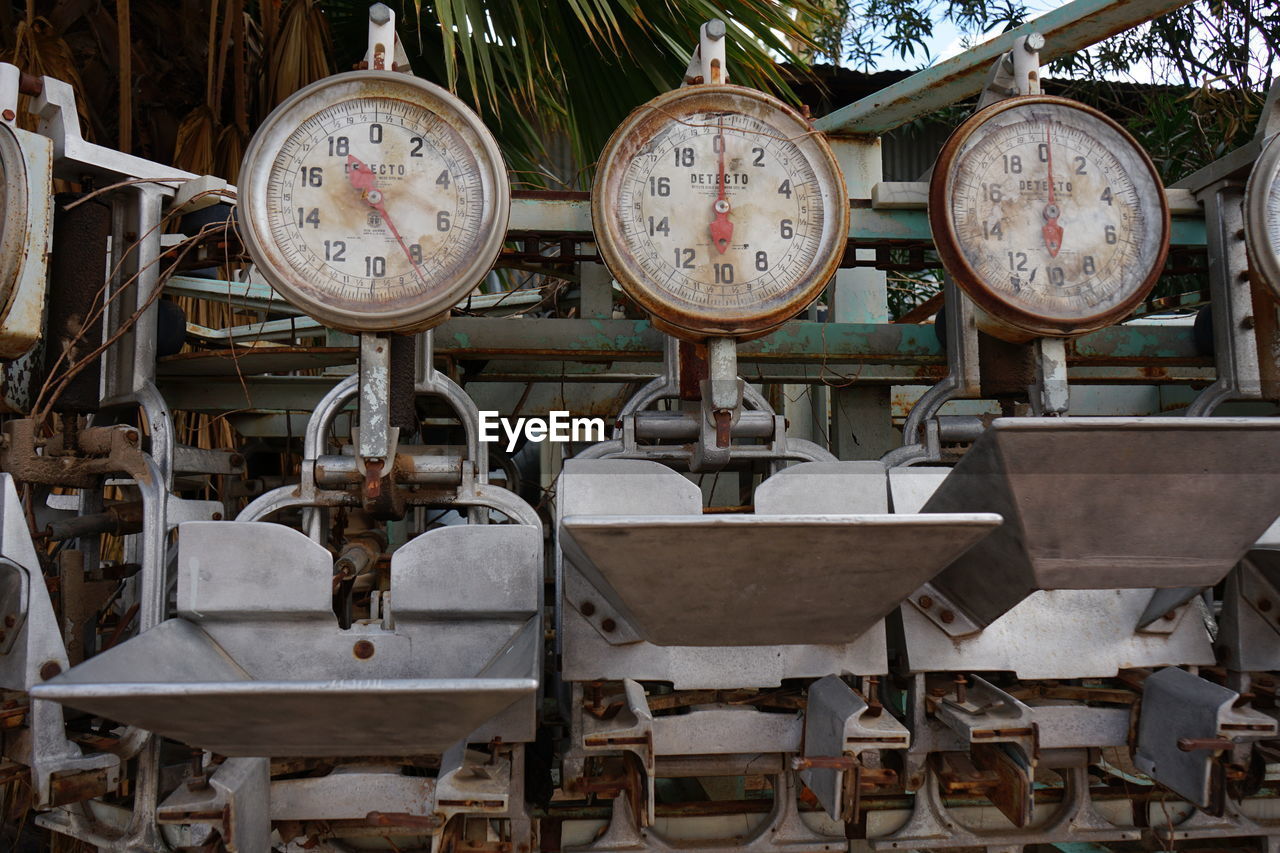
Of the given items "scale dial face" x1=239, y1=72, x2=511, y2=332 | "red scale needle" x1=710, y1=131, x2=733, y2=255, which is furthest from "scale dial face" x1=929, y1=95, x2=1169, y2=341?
"scale dial face" x1=239, y1=72, x2=511, y2=332

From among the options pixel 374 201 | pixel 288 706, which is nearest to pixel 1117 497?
pixel 288 706

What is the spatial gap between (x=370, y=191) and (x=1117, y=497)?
1489 millimetres

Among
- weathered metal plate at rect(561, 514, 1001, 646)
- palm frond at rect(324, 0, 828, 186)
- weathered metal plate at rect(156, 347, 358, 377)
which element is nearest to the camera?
weathered metal plate at rect(561, 514, 1001, 646)

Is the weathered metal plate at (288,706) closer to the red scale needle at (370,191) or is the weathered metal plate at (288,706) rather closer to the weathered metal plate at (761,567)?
the weathered metal plate at (761,567)

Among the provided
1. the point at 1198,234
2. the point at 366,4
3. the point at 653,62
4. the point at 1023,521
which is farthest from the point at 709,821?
the point at 366,4

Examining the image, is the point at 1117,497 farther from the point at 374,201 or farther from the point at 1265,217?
the point at 374,201

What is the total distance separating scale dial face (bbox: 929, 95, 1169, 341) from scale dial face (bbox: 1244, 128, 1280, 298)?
0.65 ft

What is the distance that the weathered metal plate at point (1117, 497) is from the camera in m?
1.52

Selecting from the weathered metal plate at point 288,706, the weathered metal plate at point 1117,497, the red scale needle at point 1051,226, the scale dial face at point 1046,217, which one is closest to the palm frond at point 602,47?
the scale dial face at point 1046,217

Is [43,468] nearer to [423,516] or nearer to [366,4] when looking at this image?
[423,516]

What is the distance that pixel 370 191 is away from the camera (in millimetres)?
1938

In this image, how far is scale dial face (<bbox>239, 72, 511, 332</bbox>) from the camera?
1.89 metres

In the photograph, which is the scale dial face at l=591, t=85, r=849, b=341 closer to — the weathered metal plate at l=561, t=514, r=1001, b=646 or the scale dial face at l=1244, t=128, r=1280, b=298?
the weathered metal plate at l=561, t=514, r=1001, b=646

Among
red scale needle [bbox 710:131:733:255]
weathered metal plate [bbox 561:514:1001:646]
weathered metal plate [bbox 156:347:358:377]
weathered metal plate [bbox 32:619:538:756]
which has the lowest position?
weathered metal plate [bbox 32:619:538:756]
